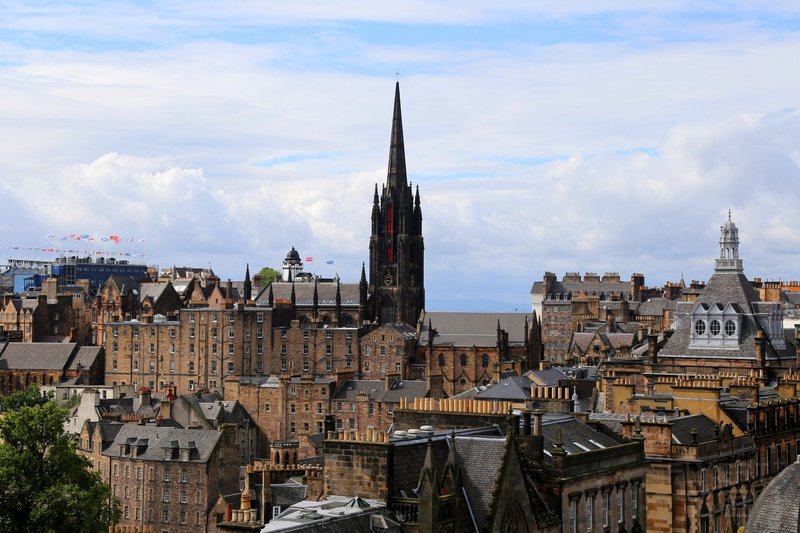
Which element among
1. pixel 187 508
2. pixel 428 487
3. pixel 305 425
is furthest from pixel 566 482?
pixel 305 425

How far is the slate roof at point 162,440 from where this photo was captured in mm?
A: 96625

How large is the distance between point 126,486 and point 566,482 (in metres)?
62.1

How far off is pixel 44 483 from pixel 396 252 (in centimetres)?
11923

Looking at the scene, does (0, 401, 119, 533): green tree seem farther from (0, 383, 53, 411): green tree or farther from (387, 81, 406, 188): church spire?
(387, 81, 406, 188): church spire

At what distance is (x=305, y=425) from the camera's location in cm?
13400

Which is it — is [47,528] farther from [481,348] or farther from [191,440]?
[481,348]

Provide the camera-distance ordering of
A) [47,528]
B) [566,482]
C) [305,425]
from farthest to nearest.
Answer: [305,425] → [47,528] → [566,482]

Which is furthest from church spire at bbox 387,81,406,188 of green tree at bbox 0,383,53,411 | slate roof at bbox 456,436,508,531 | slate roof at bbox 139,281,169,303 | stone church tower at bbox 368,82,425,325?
slate roof at bbox 456,436,508,531

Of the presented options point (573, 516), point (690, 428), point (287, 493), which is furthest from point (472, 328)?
point (573, 516)

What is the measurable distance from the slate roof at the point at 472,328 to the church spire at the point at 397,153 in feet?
83.0

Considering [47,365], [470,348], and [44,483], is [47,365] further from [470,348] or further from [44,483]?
[44,483]

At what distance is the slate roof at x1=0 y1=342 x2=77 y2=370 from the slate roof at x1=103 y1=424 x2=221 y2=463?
6418 cm

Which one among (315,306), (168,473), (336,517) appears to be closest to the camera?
(336,517)

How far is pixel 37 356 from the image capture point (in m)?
164
